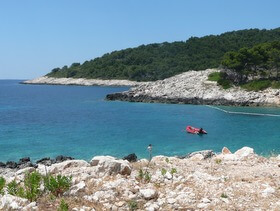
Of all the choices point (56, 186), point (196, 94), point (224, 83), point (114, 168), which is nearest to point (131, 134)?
point (114, 168)

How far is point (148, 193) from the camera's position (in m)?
10.1

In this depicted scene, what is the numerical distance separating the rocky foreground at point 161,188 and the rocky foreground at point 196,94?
71.0 m

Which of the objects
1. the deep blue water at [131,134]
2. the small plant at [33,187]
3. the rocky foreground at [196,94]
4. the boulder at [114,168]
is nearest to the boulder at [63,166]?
the boulder at [114,168]

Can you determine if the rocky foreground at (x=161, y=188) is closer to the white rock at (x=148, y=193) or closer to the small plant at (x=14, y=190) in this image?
the white rock at (x=148, y=193)

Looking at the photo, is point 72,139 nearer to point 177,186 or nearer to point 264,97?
point 177,186

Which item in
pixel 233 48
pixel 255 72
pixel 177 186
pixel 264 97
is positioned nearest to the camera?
pixel 177 186

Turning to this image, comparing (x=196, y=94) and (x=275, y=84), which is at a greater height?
(x=275, y=84)

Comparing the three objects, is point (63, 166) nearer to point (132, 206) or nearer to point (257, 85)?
point (132, 206)

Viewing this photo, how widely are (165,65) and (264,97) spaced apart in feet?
387

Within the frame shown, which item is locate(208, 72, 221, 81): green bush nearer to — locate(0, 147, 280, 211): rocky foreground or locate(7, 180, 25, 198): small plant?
locate(0, 147, 280, 211): rocky foreground

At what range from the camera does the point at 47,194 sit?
10.2 metres

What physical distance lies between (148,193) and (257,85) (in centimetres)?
8320

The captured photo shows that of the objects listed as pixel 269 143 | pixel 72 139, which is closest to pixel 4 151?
pixel 72 139

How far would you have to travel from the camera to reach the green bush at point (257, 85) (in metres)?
86.1
